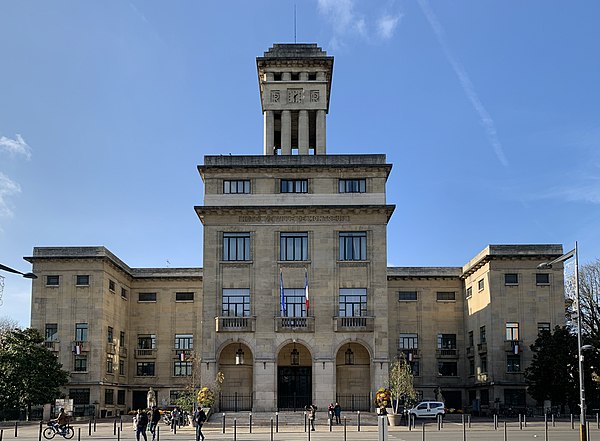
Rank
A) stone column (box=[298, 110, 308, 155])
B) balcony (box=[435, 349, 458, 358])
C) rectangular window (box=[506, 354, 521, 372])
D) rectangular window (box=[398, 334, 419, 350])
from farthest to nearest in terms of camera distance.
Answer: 1. rectangular window (box=[398, 334, 419, 350])
2. balcony (box=[435, 349, 458, 358])
3. rectangular window (box=[506, 354, 521, 372])
4. stone column (box=[298, 110, 308, 155])

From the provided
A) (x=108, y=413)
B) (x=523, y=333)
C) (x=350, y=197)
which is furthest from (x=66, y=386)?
(x=523, y=333)

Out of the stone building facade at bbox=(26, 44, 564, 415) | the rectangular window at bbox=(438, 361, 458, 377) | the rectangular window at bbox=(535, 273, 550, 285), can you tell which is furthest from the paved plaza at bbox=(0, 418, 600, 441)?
the rectangular window at bbox=(438, 361, 458, 377)

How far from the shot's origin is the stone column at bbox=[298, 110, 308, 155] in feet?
216

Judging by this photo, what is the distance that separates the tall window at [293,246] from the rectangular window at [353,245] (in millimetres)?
2838

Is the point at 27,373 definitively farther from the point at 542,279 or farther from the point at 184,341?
the point at 542,279

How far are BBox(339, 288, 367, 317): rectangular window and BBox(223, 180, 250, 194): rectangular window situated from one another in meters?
10.9

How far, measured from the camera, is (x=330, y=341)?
6000 centimetres

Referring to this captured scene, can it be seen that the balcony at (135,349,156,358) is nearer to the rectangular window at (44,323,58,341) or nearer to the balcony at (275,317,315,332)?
the rectangular window at (44,323,58,341)

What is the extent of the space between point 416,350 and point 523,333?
42.1 ft

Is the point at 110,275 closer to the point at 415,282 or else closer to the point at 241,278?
the point at 241,278

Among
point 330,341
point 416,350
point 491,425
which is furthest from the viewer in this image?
point 416,350

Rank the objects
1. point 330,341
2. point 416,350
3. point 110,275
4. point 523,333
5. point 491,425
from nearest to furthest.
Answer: point 491,425, point 330,341, point 523,333, point 110,275, point 416,350

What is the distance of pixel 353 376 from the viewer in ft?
203

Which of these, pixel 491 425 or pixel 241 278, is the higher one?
pixel 241 278
